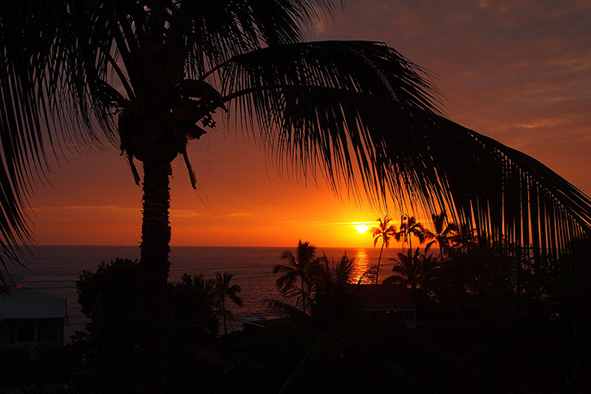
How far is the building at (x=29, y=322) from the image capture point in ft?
83.9

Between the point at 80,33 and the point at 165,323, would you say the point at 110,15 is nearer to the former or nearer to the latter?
the point at 80,33

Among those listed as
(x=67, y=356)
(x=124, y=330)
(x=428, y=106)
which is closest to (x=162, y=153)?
(x=428, y=106)

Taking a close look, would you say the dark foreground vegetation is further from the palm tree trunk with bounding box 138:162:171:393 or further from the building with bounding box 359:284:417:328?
the palm tree trunk with bounding box 138:162:171:393

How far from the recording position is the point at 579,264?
2.20m

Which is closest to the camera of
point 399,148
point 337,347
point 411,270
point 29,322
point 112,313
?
point 399,148

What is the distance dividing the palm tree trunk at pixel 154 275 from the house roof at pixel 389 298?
31205 millimetres

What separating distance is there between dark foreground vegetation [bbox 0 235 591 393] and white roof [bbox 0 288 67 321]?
3.72 metres

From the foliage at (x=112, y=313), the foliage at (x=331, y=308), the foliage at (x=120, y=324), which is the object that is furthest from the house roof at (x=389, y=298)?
the foliage at (x=112, y=313)

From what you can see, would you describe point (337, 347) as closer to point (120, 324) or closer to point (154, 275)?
Answer: point (120, 324)

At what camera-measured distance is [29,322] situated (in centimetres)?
2630

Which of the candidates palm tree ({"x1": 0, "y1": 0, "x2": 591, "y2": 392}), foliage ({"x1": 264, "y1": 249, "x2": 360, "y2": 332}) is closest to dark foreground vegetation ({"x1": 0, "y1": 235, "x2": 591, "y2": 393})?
foliage ({"x1": 264, "y1": 249, "x2": 360, "y2": 332})

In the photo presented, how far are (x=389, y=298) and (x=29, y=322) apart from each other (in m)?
24.6

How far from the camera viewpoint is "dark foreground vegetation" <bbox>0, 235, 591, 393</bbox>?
15781mm

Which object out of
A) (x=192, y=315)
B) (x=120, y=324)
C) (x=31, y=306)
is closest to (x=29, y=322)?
(x=31, y=306)
